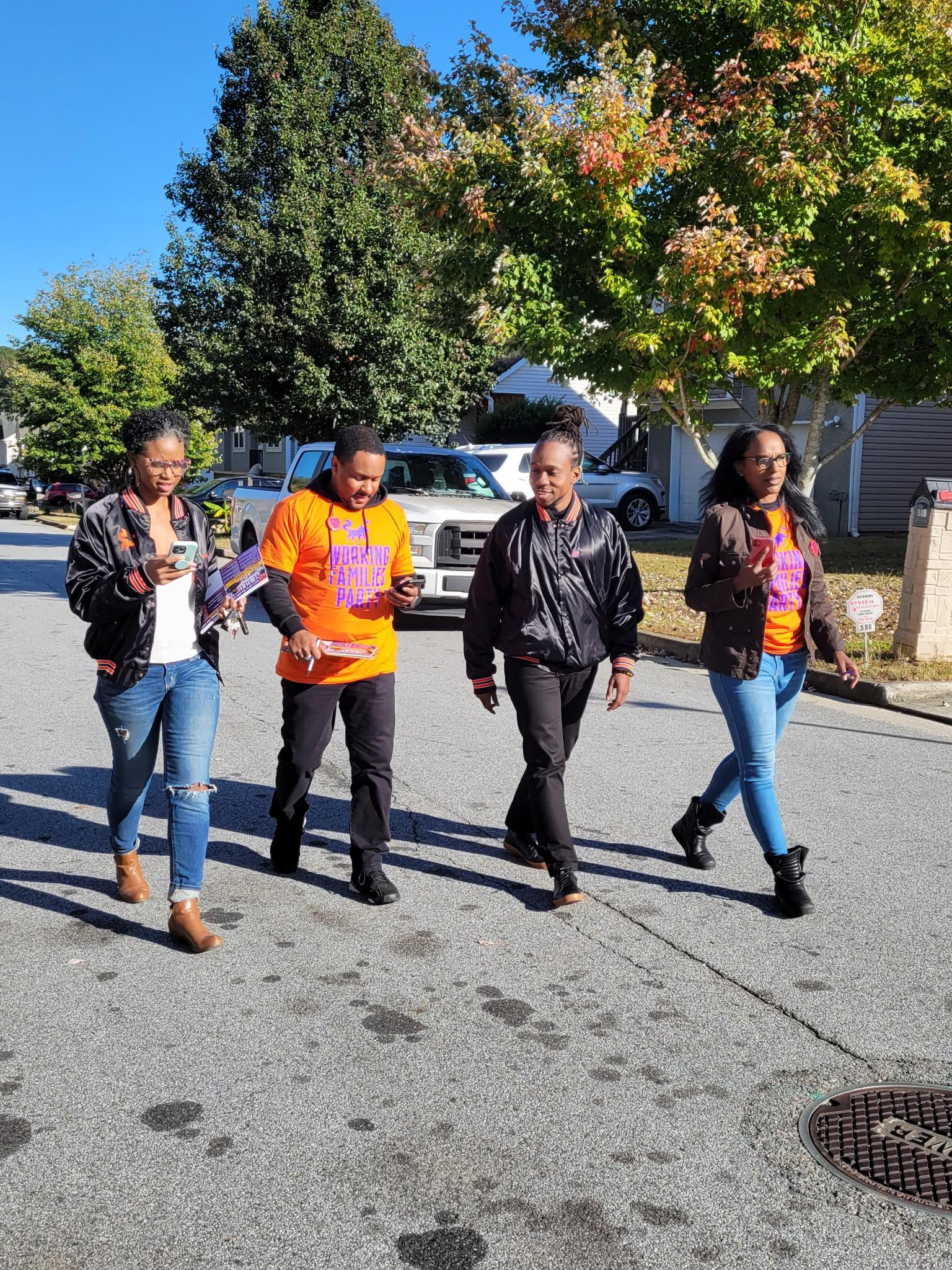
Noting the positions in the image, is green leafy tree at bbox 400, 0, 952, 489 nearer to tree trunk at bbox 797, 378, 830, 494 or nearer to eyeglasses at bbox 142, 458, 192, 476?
tree trunk at bbox 797, 378, 830, 494

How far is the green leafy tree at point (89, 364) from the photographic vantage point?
3834cm

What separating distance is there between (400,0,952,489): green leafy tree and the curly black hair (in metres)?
7.59

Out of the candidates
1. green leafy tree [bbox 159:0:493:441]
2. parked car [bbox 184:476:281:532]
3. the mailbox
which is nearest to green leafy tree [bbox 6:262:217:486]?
parked car [bbox 184:476:281:532]

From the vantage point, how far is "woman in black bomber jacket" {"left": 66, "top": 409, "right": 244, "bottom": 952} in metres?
4.03

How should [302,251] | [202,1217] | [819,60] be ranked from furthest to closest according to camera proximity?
1. [302,251]
2. [819,60]
3. [202,1217]

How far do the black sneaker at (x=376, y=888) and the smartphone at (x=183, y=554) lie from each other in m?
1.59

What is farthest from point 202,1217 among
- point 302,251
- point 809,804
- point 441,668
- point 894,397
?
point 302,251

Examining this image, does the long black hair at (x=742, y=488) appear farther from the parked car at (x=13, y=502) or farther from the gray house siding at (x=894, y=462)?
the parked car at (x=13, y=502)

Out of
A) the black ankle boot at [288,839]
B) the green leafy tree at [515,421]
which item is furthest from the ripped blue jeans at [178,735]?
the green leafy tree at [515,421]

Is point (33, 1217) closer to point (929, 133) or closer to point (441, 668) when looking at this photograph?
point (441, 668)

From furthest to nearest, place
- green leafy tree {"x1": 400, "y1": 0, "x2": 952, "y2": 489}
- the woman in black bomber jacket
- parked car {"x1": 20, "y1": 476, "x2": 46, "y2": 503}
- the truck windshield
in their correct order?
1. parked car {"x1": 20, "y1": 476, "x2": 46, "y2": 503}
2. the truck windshield
3. green leafy tree {"x1": 400, "y1": 0, "x2": 952, "y2": 489}
4. the woman in black bomber jacket

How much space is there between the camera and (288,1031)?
11.6 ft

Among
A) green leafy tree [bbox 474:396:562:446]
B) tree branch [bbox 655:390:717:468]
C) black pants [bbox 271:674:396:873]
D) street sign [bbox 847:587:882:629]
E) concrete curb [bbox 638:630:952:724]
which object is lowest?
concrete curb [bbox 638:630:952:724]

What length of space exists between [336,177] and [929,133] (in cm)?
1265
